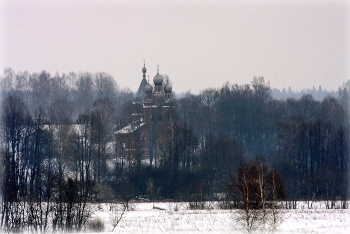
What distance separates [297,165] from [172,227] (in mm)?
19732

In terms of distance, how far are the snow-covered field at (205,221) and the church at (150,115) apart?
19481 mm

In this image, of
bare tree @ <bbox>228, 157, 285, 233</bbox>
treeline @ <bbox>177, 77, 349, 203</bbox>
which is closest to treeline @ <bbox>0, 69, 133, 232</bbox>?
bare tree @ <bbox>228, 157, 285, 233</bbox>

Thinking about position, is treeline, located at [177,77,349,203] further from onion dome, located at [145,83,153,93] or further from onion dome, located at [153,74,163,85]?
onion dome, located at [153,74,163,85]

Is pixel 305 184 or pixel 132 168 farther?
pixel 132 168

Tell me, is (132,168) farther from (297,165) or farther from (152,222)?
(152,222)

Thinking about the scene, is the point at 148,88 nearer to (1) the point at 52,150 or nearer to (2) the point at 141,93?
(2) the point at 141,93

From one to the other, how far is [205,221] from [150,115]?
29489 mm

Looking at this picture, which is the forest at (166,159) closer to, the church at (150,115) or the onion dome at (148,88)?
the church at (150,115)

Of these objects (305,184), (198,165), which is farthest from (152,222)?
(198,165)

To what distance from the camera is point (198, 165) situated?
119 feet

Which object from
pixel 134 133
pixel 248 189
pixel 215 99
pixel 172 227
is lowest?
pixel 172 227

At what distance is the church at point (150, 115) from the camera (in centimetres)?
4397

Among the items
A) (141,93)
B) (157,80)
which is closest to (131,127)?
(157,80)

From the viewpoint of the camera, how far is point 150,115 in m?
48.9
